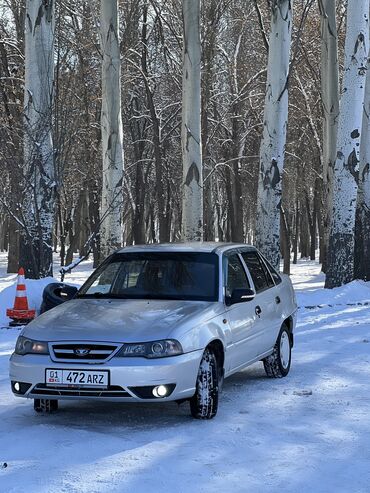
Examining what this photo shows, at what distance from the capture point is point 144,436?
6223mm

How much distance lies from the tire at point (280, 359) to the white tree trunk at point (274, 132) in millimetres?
8237

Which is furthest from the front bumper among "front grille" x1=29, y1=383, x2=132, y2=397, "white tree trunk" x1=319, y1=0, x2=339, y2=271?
"white tree trunk" x1=319, y1=0, x2=339, y2=271

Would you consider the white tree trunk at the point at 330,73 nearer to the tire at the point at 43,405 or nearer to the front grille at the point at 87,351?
the tire at the point at 43,405

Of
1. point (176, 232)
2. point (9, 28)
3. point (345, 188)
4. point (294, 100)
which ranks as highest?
point (9, 28)

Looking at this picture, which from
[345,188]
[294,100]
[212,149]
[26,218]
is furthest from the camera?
[212,149]

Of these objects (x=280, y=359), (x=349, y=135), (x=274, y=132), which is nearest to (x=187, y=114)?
(x=274, y=132)

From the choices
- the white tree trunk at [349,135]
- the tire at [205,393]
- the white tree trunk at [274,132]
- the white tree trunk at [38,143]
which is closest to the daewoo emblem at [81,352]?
the tire at [205,393]

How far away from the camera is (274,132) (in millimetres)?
17344

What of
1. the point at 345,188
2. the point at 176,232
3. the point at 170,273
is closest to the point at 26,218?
the point at 345,188

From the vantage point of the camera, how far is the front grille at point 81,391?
625 cm

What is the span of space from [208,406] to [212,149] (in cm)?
3558

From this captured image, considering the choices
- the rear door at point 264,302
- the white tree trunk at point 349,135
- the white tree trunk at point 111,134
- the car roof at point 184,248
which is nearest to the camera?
the car roof at point 184,248

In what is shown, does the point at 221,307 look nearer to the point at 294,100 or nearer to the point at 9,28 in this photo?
the point at 294,100

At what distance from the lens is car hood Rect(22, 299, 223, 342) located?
639 cm
